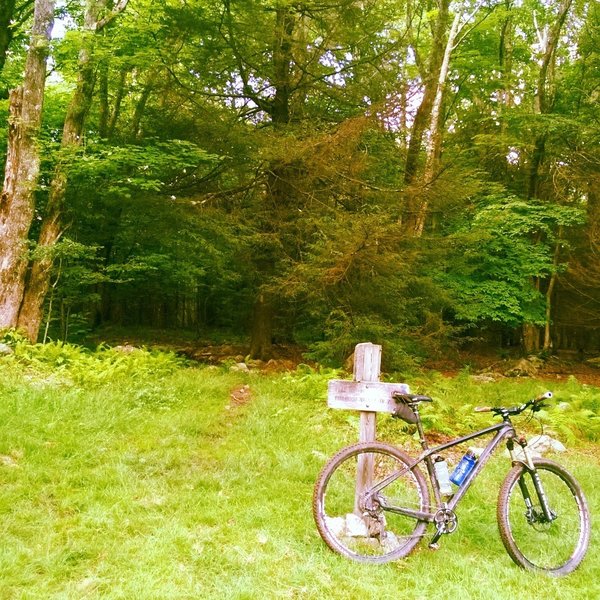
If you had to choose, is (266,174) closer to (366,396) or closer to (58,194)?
(58,194)

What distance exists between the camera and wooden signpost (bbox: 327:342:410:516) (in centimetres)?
394

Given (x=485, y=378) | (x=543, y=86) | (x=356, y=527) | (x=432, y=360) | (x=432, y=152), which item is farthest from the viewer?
(x=543, y=86)

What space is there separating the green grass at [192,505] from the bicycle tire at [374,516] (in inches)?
4.8

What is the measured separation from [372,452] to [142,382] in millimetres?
5718

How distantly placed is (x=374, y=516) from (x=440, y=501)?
49cm

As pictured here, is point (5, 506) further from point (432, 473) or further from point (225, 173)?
point (225, 173)

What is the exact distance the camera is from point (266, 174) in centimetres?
1234

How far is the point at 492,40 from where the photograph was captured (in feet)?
64.5

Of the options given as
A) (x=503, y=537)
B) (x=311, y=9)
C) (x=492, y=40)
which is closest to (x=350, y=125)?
(x=311, y=9)

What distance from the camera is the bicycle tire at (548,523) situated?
12.1 feet

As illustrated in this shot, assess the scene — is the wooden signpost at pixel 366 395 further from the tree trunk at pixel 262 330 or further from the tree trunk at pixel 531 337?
the tree trunk at pixel 531 337

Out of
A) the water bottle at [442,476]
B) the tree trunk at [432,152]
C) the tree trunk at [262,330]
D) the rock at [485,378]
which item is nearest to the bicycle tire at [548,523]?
the water bottle at [442,476]

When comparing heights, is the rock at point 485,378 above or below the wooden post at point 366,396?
below

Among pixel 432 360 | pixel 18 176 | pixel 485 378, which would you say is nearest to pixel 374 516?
pixel 18 176
